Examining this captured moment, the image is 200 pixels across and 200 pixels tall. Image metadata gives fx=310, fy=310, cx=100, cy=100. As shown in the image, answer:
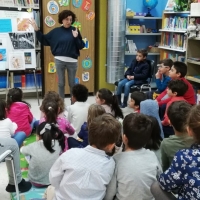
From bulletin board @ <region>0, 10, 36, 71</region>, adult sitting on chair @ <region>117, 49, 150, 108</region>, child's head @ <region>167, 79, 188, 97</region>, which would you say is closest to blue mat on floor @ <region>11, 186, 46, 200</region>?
child's head @ <region>167, 79, 188, 97</region>

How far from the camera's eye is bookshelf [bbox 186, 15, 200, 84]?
4.99 meters

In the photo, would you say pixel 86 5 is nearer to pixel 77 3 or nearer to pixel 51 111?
pixel 77 3

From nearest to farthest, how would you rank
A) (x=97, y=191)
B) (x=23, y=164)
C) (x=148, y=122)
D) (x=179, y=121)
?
(x=97, y=191)
(x=148, y=122)
(x=179, y=121)
(x=23, y=164)

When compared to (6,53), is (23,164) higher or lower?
lower

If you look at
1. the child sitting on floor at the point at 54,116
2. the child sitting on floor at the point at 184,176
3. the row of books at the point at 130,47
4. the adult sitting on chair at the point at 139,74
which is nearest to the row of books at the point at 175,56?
the row of books at the point at 130,47

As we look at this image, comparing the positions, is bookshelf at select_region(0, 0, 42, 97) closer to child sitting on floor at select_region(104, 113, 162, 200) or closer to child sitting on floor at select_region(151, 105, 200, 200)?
child sitting on floor at select_region(104, 113, 162, 200)

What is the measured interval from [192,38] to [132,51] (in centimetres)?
139

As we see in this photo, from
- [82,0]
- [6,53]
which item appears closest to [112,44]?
[82,0]

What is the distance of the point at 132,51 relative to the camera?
6.01m

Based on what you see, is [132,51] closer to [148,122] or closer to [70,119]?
[70,119]

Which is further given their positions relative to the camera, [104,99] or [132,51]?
[132,51]

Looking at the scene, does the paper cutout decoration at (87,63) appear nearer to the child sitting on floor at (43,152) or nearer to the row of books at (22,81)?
the row of books at (22,81)

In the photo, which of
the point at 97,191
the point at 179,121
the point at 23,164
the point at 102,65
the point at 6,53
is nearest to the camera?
the point at 97,191

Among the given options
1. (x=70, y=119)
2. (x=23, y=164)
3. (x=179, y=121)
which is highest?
(x=179, y=121)
